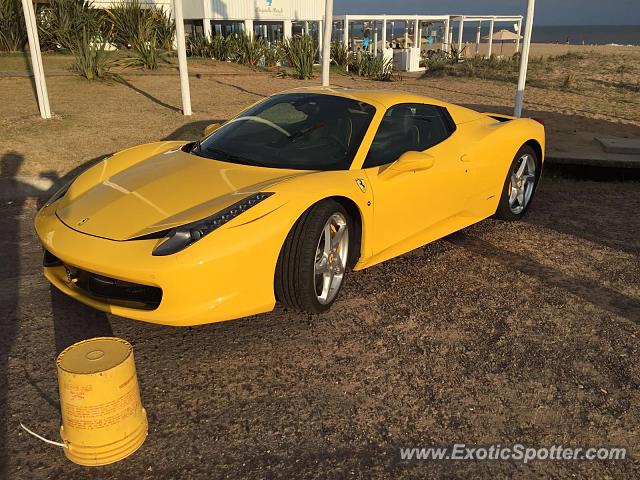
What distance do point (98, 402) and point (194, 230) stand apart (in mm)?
1089

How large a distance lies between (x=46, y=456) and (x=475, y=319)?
2.59 meters

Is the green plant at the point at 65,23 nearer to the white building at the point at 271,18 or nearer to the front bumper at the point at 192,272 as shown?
the white building at the point at 271,18

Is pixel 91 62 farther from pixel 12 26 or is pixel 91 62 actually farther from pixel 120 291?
pixel 120 291

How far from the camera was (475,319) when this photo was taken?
3803mm

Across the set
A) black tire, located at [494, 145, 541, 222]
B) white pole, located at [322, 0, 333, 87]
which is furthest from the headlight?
white pole, located at [322, 0, 333, 87]

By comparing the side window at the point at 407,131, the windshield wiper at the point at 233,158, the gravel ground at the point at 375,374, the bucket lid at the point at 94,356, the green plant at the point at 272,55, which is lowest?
the gravel ground at the point at 375,374

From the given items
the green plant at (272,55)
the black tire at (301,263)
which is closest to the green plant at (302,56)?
the green plant at (272,55)

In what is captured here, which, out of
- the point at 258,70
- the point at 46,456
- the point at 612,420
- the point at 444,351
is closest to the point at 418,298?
the point at 444,351

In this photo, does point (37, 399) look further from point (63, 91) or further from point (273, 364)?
point (63, 91)

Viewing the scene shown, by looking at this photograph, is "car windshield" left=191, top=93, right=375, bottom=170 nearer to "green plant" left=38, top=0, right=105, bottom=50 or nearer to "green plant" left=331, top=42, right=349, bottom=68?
"green plant" left=38, top=0, right=105, bottom=50

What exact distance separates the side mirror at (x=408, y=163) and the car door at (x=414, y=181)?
0.05 metres

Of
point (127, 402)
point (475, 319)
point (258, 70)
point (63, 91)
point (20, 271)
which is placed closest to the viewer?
point (127, 402)

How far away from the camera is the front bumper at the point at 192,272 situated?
301 centimetres

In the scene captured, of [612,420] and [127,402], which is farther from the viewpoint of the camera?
[612,420]
